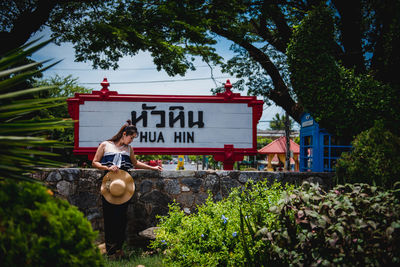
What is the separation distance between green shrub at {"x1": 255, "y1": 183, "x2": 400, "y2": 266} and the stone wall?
2633 millimetres

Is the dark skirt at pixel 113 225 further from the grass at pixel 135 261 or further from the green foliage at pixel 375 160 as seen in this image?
the green foliage at pixel 375 160

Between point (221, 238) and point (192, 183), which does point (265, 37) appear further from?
point (221, 238)

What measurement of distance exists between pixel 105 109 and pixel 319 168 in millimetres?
5140

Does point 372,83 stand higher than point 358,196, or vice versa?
point 372,83

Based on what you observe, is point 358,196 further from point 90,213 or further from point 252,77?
point 252,77

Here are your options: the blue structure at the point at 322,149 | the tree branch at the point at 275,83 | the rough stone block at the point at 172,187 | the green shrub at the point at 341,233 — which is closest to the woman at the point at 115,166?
the rough stone block at the point at 172,187

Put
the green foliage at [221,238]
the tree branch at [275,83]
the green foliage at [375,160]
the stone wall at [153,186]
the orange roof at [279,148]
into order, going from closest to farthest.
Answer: the green foliage at [221,238] → the green foliage at [375,160] → the stone wall at [153,186] → the tree branch at [275,83] → the orange roof at [279,148]

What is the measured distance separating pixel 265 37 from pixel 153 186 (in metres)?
7.86

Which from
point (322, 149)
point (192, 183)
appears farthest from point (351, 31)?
point (192, 183)

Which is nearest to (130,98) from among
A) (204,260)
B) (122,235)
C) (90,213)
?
(90,213)

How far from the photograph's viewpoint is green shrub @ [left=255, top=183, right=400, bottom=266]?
7.75ft

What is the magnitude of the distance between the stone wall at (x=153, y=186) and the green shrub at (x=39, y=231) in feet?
11.9

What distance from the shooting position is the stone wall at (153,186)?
5379 millimetres

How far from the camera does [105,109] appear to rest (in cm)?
574
